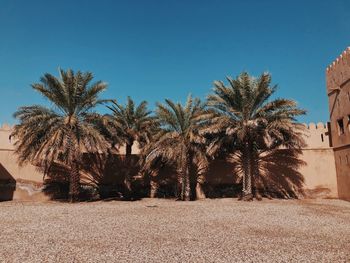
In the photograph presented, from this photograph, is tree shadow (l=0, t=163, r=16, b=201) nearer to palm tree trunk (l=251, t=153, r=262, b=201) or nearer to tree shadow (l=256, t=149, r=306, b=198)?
palm tree trunk (l=251, t=153, r=262, b=201)

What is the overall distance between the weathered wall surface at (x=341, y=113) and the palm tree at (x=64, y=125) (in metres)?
12.5

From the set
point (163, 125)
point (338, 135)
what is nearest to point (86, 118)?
point (163, 125)

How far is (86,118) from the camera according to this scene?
16656 mm

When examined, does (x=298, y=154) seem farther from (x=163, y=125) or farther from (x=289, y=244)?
(x=289, y=244)

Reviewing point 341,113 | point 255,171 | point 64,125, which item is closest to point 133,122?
point 64,125

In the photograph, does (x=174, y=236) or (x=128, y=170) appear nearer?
(x=174, y=236)

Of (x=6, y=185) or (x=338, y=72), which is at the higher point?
(x=338, y=72)

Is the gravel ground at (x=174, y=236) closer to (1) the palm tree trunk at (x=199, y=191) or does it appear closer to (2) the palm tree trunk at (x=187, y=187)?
(2) the palm tree trunk at (x=187, y=187)

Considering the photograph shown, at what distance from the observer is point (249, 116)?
54.1 feet

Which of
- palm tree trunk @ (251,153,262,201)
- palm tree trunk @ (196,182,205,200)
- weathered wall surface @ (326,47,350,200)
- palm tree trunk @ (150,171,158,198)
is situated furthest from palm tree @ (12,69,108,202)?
weathered wall surface @ (326,47,350,200)

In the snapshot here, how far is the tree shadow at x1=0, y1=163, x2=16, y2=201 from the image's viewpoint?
701 inches

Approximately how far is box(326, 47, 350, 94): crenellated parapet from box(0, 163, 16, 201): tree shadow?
18.7 metres

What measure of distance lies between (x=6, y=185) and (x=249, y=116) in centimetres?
1395

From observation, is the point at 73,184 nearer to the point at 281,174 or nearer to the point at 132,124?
the point at 132,124
